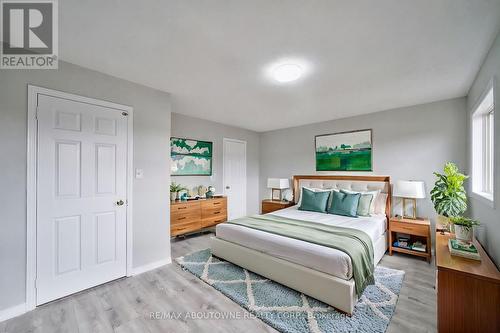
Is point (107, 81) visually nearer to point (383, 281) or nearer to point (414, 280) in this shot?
point (383, 281)

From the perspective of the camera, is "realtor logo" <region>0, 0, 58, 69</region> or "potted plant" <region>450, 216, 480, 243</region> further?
"potted plant" <region>450, 216, 480, 243</region>

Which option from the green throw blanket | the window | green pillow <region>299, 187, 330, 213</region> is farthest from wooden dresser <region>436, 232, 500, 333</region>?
green pillow <region>299, 187, 330, 213</region>

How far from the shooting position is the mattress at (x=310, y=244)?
201 centimetres

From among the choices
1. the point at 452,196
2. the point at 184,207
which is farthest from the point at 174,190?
the point at 452,196

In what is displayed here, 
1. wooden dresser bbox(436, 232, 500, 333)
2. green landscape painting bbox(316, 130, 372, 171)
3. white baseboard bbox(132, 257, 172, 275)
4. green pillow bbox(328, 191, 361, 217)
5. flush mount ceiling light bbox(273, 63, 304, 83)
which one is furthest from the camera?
green landscape painting bbox(316, 130, 372, 171)

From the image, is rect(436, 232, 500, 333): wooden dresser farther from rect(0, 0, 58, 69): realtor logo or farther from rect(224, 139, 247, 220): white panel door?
rect(224, 139, 247, 220): white panel door

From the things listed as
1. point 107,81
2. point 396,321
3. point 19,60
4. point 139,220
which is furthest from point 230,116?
point 396,321

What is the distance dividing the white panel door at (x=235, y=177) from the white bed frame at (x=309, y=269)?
82.8 inches

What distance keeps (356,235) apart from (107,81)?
351cm

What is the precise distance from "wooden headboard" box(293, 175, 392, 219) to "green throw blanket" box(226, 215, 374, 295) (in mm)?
1530

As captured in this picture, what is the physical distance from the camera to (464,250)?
174 centimetres

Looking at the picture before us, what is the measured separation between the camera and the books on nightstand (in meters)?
1.69

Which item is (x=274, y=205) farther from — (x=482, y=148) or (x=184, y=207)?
(x=482, y=148)

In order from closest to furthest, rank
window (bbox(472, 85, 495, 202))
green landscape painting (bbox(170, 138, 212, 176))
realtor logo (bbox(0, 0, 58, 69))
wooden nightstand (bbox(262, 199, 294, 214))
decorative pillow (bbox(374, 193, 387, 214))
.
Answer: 1. realtor logo (bbox(0, 0, 58, 69))
2. window (bbox(472, 85, 495, 202))
3. decorative pillow (bbox(374, 193, 387, 214))
4. green landscape painting (bbox(170, 138, 212, 176))
5. wooden nightstand (bbox(262, 199, 294, 214))
